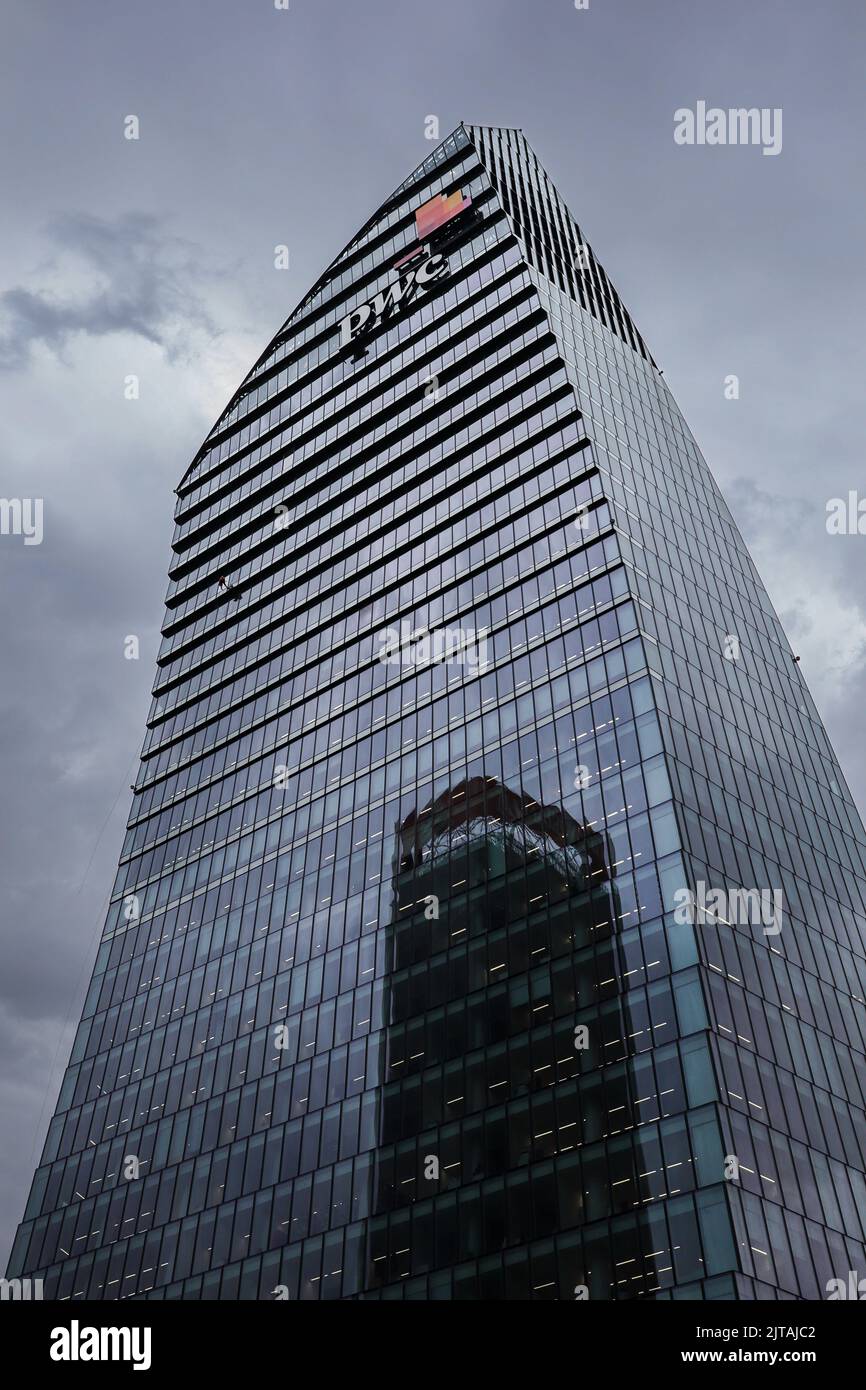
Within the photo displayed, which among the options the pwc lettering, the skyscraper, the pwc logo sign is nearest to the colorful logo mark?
the pwc logo sign

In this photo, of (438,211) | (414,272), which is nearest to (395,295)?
(414,272)

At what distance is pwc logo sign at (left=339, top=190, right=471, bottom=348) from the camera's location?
121 meters

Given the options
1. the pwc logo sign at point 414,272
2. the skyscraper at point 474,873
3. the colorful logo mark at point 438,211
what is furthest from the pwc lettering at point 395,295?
the colorful logo mark at point 438,211

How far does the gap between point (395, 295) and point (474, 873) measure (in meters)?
70.2

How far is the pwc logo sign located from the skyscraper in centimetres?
42

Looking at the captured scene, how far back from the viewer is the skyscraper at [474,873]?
5719cm

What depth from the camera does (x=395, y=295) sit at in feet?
406

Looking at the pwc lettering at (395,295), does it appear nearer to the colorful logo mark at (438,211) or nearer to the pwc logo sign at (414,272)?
the pwc logo sign at (414,272)

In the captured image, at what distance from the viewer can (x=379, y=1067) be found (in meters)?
70.1

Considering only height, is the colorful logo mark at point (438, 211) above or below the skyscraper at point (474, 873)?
above

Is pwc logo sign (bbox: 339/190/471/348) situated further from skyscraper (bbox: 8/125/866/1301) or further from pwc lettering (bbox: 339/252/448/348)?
skyscraper (bbox: 8/125/866/1301)
